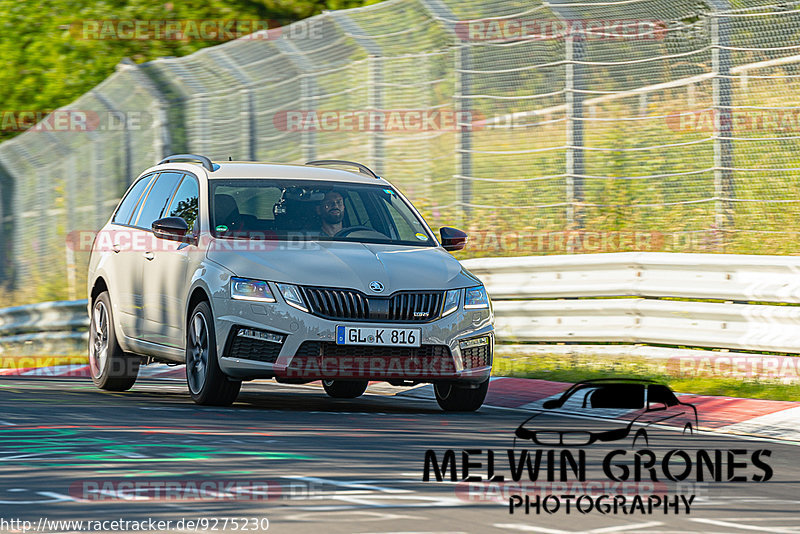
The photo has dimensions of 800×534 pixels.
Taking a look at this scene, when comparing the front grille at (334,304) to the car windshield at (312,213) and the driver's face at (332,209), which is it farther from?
the driver's face at (332,209)

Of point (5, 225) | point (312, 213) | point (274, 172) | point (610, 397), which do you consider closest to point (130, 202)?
point (274, 172)

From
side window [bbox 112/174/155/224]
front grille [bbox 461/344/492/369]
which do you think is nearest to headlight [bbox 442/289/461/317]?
front grille [bbox 461/344/492/369]

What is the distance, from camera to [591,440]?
31.3ft

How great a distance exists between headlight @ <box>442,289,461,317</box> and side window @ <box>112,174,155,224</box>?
3.34m

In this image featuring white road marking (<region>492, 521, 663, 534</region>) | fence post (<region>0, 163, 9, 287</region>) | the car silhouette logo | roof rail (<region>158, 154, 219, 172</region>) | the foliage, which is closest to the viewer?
white road marking (<region>492, 521, 663, 534</region>)

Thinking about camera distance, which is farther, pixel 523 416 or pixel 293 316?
pixel 523 416

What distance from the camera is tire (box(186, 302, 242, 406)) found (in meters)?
10.8

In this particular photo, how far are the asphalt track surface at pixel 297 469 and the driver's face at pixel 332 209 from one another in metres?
1.39

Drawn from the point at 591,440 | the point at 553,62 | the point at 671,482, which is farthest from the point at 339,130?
the point at 671,482

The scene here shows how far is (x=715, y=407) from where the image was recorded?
11453 mm

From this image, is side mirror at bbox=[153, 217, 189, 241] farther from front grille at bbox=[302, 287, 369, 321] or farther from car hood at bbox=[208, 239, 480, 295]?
front grille at bbox=[302, 287, 369, 321]

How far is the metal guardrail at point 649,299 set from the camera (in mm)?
12648

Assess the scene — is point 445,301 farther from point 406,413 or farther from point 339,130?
point 339,130

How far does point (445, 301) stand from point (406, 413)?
936 millimetres
